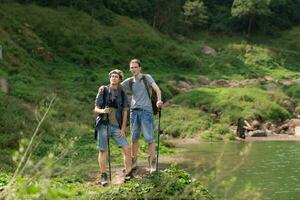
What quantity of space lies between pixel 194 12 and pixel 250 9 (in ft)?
23.5

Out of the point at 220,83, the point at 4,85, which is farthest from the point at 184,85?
the point at 4,85

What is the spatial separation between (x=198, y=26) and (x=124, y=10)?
45.0 feet

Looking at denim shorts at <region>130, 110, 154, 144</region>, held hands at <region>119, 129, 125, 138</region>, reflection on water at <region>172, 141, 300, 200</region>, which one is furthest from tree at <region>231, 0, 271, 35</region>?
held hands at <region>119, 129, 125, 138</region>

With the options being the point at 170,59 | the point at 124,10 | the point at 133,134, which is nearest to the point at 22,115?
the point at 133,134

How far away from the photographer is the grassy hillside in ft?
89.0

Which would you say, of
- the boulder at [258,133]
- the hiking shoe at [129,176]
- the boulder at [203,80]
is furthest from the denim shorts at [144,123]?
the boulder at [203,80]

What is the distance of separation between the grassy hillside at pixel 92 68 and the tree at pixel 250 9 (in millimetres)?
3491

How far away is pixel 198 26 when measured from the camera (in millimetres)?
78188

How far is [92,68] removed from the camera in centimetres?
4922

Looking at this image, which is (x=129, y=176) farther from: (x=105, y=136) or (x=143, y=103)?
(x=143, y=103)

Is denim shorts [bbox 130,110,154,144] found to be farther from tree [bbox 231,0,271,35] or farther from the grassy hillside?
tree [bbox 231,0,271,35]

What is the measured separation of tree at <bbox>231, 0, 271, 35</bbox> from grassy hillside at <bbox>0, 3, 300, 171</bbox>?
11.5 ft

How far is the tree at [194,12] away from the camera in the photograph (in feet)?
240

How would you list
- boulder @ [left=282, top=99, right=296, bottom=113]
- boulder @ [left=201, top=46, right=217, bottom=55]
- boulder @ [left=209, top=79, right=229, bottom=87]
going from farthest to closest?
boulder @ [left=201, top=46, right=217, bottom=55], boulder @ [left=209, top=79, right=229, bottom=87], boulder @ [left=282, top=99, right=296, bottom=113]
